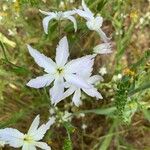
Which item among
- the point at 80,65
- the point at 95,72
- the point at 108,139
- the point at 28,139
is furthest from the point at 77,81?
the point at 95,72

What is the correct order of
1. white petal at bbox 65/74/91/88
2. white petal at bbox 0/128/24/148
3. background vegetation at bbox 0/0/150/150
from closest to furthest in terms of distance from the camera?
1. white petal at bbox 65/74/91/88
2. white petal at bbox 0/128/24/148
3. background vegetation at bbox 0/0/150/150

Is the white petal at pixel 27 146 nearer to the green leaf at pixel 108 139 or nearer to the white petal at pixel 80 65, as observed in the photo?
the white petal at pixel 80 65

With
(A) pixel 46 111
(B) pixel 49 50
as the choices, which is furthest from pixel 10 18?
(A) pixel 46 111

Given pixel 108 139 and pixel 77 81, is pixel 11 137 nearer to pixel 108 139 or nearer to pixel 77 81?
pixel 77 81

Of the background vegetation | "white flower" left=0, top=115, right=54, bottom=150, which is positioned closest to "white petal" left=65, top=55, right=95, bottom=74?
"white flower" left=0, top=115, right=54, bottom=150

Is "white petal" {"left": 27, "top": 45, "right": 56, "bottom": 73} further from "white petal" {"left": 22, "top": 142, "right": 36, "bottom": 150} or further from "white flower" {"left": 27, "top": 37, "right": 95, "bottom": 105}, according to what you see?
"white petal" {"left": 22, "top": 142, "right": 36, "bottom": 150}
